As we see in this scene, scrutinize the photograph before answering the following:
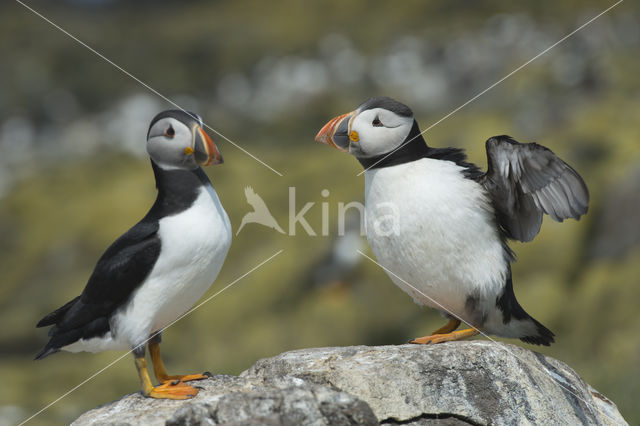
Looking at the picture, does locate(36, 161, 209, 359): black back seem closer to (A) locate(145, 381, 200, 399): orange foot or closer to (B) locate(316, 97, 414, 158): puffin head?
(A) locate(145, 381, 200, 399): orange foot

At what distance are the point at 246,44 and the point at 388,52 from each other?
8032 millimetres

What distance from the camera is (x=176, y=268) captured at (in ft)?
15.7

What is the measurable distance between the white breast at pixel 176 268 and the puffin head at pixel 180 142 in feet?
0.96

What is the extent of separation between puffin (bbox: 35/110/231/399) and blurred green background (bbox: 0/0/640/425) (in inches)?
164

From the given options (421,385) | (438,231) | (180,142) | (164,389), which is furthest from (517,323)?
(180,142)

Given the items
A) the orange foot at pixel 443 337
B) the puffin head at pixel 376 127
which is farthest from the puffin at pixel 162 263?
the orange foot at pixel 443 337

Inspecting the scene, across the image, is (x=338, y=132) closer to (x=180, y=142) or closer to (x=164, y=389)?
(x=180, y=142)

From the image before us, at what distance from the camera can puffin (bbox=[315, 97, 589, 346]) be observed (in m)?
5.12

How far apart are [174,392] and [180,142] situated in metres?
1.63

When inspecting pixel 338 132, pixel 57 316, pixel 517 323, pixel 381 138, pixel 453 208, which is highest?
pixel 338 132

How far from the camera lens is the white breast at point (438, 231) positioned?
17.0ft

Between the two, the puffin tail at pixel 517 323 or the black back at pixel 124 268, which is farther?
the puffin tail at pixel 517 323

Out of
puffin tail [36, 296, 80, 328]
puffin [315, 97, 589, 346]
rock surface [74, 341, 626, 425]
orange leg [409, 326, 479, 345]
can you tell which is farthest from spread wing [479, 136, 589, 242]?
puffin tail [36, 296, 80, 328]

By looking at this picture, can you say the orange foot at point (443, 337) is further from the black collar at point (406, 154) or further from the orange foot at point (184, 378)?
the orange foot at point (184, 378)
